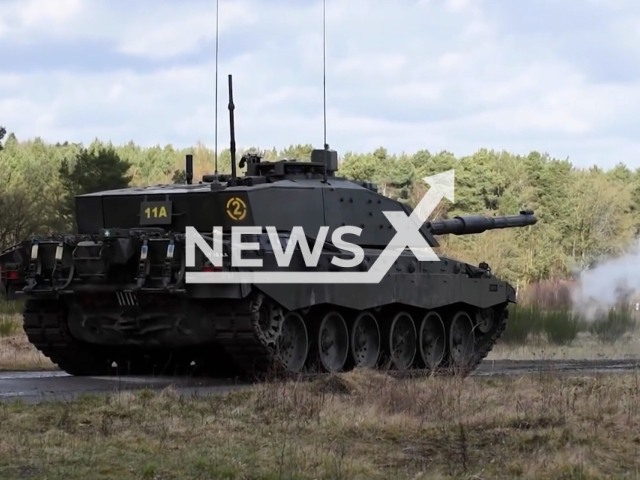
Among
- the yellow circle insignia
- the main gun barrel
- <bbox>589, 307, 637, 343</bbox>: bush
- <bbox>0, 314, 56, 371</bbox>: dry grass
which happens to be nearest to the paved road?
the yellow circle insignia

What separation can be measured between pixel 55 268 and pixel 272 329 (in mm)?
2936

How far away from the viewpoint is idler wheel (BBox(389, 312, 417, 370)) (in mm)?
19750

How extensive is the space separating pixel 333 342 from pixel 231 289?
2818mm

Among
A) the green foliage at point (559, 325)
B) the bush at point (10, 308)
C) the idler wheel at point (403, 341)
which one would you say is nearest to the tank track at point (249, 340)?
the idler wheel at point (403, 341)

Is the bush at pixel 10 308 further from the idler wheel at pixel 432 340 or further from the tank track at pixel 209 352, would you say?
the idler wheel at pixel 432 340

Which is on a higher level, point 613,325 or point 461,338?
point 461,338

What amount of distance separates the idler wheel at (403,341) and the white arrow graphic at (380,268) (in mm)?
972

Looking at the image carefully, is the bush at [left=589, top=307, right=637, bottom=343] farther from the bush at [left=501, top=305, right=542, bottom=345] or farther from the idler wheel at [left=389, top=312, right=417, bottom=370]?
the idler wheel at [left=389, top=312, right=417, bottom=370]

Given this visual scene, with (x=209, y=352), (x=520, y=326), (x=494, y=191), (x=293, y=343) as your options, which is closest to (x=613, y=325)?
(x=520, y=326)

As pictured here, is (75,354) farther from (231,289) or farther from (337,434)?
(337,434)

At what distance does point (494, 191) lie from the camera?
65.8 metres

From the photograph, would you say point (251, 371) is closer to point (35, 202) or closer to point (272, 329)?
point (272, 329)

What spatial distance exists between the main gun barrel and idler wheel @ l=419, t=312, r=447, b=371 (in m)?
1.57

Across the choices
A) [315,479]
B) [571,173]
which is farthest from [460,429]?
[571,173]
